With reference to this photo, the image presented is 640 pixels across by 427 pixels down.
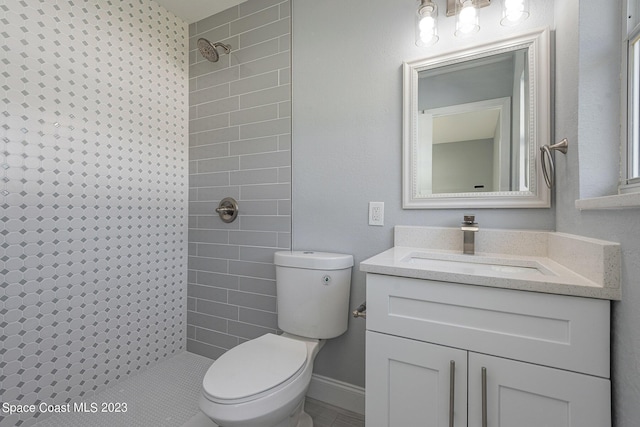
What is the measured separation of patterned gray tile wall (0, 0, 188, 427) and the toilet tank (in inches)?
40.6

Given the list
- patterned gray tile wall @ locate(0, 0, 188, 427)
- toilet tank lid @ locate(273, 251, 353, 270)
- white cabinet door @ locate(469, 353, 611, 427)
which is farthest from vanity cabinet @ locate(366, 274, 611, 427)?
patterned gray tile wall @ locate(0, 0, 188, 427)

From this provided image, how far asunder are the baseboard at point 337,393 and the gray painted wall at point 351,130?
4 cm

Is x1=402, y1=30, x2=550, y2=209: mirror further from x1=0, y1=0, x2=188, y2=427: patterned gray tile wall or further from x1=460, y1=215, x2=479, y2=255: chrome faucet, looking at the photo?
x1=0, y1=0, x2=188, y2=427: patterned gray tile wall

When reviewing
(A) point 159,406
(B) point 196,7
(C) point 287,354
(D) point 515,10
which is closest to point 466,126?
(D) point 515,10

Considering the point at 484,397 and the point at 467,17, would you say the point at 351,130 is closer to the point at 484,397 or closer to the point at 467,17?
the point at 467,17

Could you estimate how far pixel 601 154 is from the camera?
2.73 ft

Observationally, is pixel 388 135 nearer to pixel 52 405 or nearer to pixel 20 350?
pixel 20 350

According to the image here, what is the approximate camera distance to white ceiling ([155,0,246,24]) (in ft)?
6.06

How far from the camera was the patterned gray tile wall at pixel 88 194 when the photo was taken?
1.29 meters

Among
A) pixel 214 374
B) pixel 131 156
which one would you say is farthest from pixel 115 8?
pixel 214 374

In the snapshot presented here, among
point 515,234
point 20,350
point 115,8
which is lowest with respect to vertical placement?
point 20,350

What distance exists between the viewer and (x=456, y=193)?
50.8 inches

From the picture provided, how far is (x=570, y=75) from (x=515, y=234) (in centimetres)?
60

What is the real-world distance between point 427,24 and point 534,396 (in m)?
1.45
